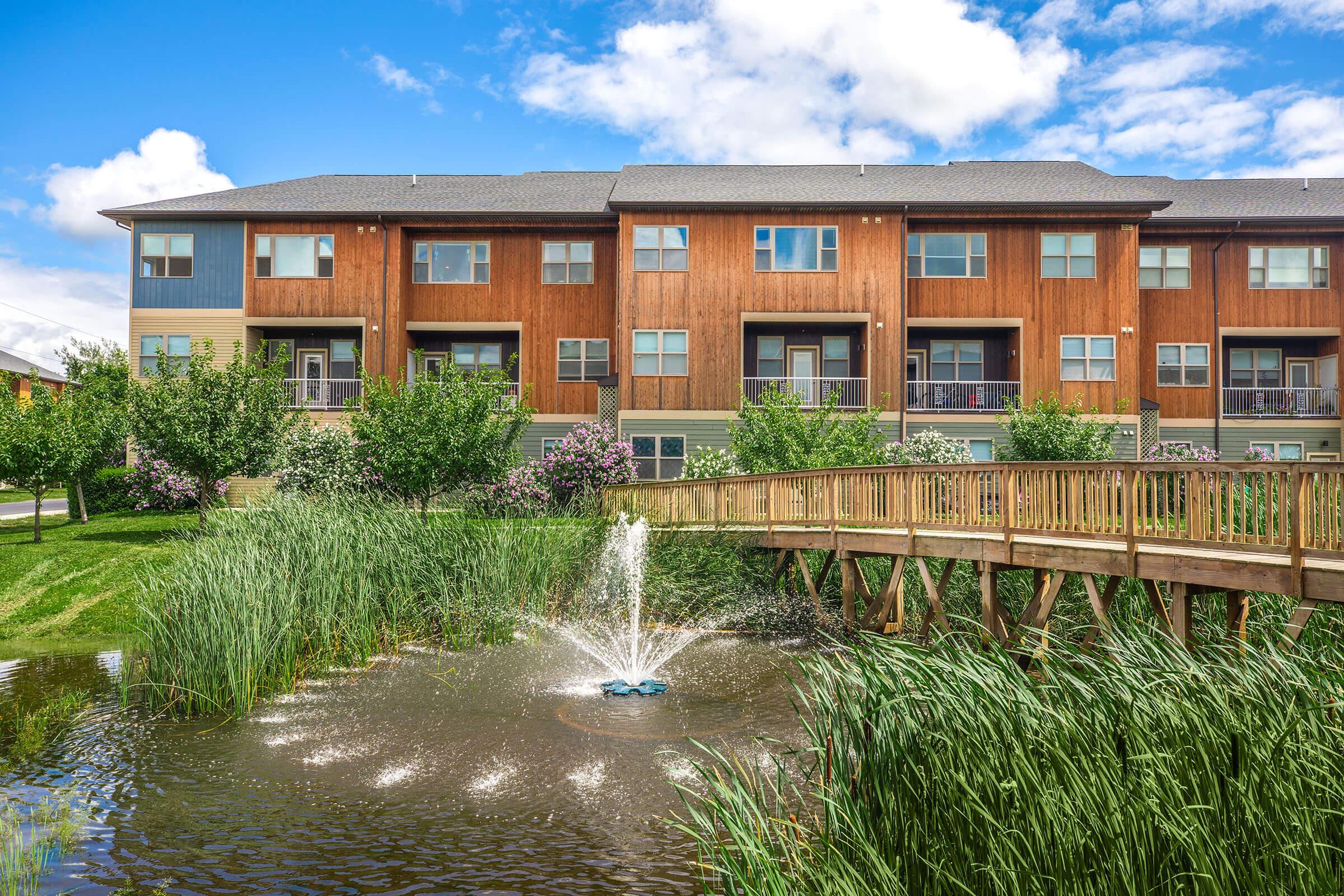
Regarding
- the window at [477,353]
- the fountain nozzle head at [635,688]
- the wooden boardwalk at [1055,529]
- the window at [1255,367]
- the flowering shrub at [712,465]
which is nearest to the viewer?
the wooden boardwalk at [1055,529]

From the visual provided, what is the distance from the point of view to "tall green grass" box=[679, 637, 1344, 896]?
3453 millimetres

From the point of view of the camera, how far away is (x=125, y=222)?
2878 centimetres

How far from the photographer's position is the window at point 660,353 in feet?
88.6

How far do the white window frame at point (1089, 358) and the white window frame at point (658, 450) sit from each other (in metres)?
11.5

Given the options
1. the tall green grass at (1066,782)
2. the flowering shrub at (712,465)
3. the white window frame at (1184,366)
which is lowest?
the tall green grass at (1066,782)

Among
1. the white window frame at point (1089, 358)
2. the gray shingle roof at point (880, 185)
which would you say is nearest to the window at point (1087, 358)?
the white window frame at point (1089, 358)

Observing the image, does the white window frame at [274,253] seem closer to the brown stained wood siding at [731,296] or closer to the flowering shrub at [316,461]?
the flowering shrub at [316,461]

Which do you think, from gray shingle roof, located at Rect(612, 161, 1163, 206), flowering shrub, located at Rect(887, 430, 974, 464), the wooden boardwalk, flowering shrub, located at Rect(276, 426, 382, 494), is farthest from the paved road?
flowering shrub, located at Rect(887, 430, 974, 464)

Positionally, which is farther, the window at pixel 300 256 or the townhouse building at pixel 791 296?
the window at pixel 300 256

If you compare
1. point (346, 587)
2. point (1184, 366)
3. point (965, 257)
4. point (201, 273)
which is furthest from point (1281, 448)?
point (201, 273)

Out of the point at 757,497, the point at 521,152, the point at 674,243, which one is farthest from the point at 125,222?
the point at 757,497

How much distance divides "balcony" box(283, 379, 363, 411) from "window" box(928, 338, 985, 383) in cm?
1805

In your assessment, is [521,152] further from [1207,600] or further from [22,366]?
[22,366]

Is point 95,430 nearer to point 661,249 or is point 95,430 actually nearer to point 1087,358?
point 661,249
